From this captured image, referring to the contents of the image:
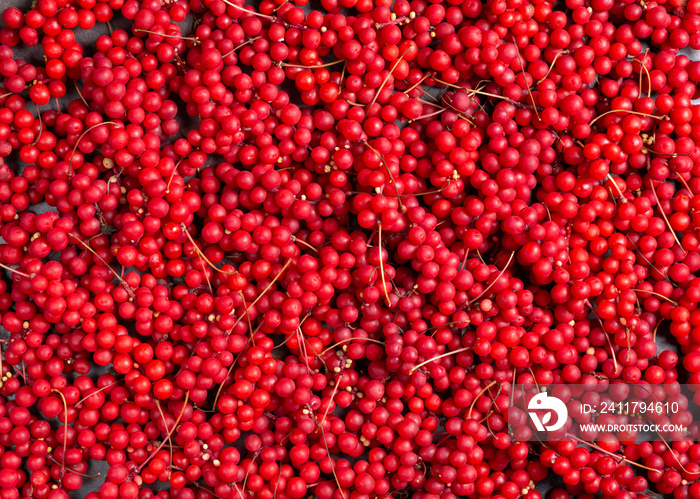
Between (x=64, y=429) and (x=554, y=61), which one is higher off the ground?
(x=554, y=61)

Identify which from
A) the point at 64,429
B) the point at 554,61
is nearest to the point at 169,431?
the point at 64,429

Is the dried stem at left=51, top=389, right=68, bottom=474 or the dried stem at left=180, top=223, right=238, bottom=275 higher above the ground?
the dried stem at left=180, top=223, right=238, bottom=275

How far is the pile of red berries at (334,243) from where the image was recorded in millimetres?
972

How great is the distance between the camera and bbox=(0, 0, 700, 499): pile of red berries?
0.97m

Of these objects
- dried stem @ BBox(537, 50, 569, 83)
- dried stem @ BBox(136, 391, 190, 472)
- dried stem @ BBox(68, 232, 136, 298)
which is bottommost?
dried stem @ BBox(136, 391, 190, 472)

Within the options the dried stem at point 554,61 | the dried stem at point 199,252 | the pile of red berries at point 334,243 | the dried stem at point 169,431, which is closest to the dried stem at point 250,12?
the pile of red berries at point 334,243

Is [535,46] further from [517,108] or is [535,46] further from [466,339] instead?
[466,339]

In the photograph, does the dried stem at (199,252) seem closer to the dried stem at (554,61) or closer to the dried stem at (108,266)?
the dried stem at (108,266)

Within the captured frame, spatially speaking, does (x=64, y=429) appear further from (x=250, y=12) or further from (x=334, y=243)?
(x=250, y=12)

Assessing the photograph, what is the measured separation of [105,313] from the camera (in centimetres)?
97

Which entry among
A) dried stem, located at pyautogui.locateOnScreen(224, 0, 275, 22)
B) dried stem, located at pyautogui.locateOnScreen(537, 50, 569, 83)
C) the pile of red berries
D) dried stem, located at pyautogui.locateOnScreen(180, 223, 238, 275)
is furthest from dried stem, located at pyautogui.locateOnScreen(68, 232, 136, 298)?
dried stem, located at pyautogui.locateOnScreen(537, 50, 569, 83)

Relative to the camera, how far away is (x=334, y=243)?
3.36 ft

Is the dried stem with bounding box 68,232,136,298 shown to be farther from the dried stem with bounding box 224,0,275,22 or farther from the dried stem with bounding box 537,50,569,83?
the dried stem with bounding box 537,50,569,83

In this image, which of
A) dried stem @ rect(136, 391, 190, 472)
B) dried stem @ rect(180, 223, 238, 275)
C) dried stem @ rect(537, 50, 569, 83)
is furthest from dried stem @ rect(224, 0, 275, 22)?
dried stem @ rect(136, 391, 190, 472)
